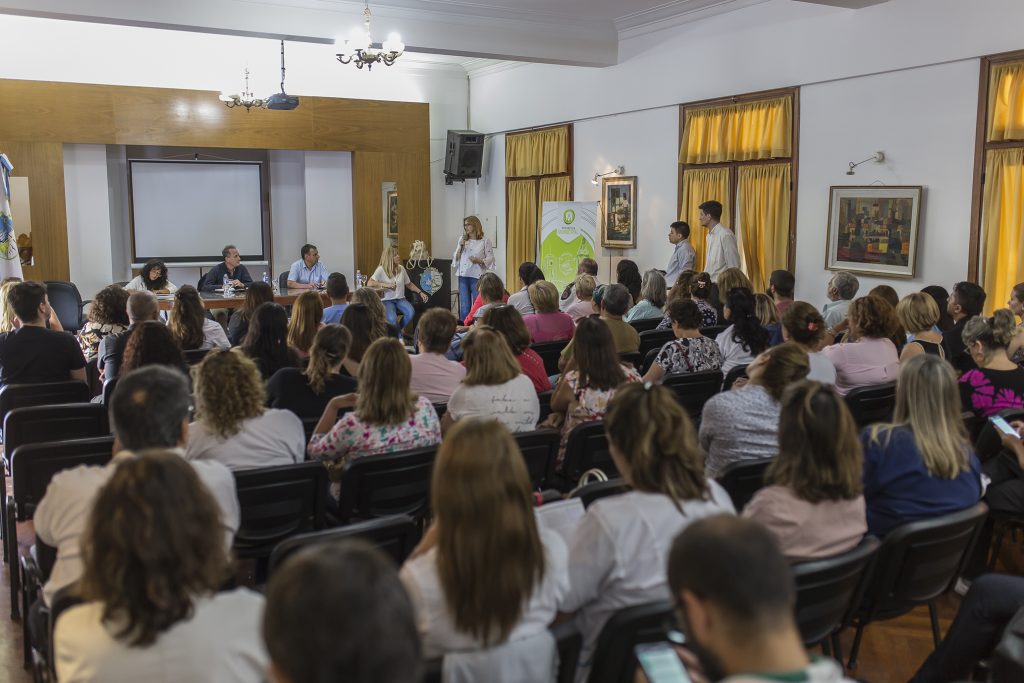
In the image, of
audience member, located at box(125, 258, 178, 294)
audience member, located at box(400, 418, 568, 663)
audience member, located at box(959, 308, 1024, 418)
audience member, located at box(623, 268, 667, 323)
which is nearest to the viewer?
audience member, located at box(400, 418, 568, 663)

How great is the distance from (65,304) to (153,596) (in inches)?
356

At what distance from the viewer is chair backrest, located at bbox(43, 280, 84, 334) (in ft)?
31.1

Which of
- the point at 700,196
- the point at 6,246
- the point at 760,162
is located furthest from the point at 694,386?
the point at 6,246

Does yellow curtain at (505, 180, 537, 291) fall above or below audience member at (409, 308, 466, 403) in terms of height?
above

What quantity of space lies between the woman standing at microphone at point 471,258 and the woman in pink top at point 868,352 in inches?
300

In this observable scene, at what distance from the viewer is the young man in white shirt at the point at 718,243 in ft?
30.1

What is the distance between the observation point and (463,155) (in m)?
13.4

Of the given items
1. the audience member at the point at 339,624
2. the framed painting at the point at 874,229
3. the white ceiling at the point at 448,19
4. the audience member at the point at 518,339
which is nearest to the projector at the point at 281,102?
the white ceiling at the point at 448,19

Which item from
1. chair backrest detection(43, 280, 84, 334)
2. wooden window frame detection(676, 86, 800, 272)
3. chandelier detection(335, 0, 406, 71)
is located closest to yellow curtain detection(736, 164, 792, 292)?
wooden window frame detection(676, 86, 800, 272)

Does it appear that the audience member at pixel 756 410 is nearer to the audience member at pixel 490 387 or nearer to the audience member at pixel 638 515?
the audience member at pixel 490 387

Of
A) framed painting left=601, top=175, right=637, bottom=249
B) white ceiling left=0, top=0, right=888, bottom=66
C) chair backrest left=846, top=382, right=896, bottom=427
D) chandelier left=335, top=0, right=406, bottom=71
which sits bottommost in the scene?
chair backrest left=846, top=382, right=896, bottom=427

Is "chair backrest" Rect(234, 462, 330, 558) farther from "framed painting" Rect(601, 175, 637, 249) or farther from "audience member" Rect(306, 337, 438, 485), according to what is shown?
"framed painting" Rect(601, 175, 637, 249)

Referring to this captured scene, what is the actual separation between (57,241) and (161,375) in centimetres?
960

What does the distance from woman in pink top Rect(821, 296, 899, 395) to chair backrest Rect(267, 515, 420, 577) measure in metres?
3.04
